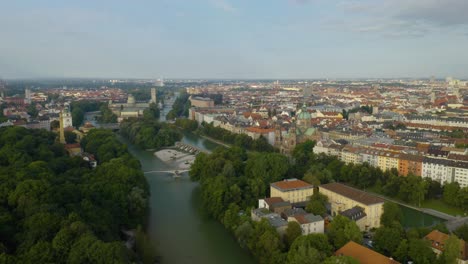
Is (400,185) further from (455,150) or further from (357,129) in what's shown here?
(357,129)

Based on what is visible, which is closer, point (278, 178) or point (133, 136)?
point (278, 178)

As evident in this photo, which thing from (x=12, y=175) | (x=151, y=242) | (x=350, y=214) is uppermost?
(x=12, y=175)

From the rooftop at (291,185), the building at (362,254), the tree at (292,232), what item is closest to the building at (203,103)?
the rooftop at (291,185)

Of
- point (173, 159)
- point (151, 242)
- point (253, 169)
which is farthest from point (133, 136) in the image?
point (151, 242)

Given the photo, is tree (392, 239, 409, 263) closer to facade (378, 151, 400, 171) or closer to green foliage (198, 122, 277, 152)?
facade (378, 151, 400, 171)

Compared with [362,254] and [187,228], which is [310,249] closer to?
[362,254]

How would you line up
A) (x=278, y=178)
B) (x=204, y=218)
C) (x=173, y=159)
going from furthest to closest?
(x=173, y=159), (x=278, y=178), (x=204, y=218)

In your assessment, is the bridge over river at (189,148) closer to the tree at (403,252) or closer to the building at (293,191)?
the building at (293,191)
